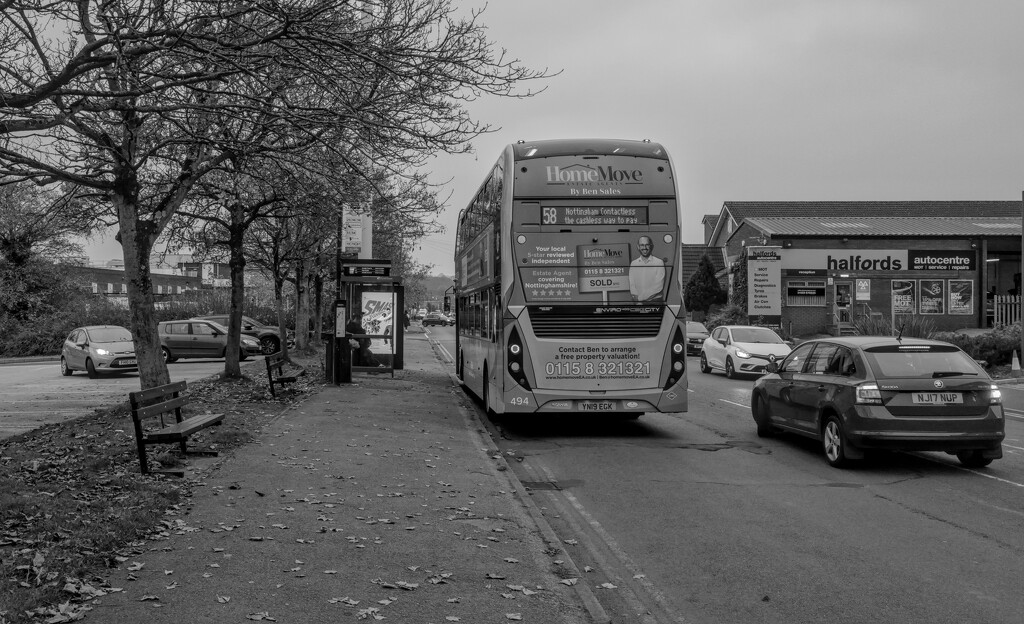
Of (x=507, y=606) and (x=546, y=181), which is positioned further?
(x=546, y=181)

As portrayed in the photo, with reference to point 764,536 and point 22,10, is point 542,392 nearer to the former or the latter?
point 764,536

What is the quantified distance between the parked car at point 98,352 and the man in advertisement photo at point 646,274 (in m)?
17.9

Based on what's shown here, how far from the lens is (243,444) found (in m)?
10.3

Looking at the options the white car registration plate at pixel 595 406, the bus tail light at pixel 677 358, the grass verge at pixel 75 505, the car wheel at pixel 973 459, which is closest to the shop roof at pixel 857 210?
the bus tail light at pixel 677 358

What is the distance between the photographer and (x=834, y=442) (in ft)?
33.1

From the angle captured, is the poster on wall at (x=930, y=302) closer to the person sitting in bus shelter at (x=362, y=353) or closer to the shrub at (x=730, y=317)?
the shrub at (x=730, y=317)

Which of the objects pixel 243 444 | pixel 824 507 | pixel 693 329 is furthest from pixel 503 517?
pixel 693 329

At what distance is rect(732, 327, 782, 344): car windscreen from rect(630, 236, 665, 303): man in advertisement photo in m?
12.9

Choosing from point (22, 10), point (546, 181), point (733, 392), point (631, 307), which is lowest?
point (733, 392)

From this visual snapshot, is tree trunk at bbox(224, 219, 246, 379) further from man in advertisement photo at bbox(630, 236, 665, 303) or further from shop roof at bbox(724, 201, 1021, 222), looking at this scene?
shop roof at bbox(724, 201, 1021, 222)

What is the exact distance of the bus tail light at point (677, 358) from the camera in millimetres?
12352

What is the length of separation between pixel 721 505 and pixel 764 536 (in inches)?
46.3

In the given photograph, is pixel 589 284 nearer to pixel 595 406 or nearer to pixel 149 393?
pixel 595 406

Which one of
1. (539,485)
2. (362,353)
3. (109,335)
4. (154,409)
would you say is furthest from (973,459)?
(109,335)
